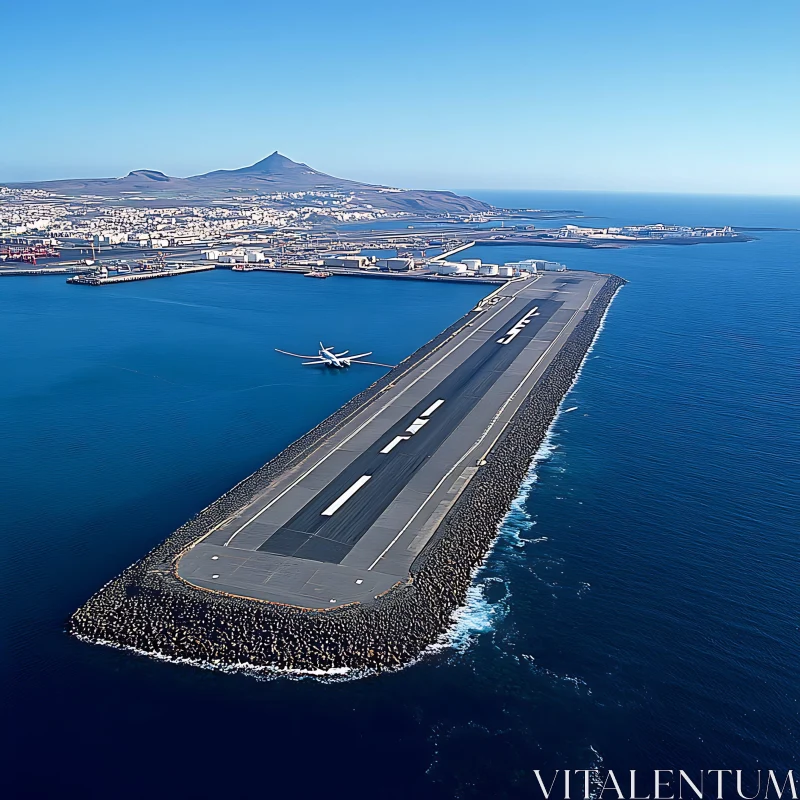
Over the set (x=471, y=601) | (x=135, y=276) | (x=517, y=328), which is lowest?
(x=471, y=601)

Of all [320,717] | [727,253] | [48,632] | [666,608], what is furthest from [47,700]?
[727,253]

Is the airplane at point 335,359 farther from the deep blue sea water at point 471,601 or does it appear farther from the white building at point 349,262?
the white building at point 349,262

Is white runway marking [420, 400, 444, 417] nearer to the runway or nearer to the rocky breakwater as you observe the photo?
the runway

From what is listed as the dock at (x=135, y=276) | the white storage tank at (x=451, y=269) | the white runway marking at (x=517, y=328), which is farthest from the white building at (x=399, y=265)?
the white runway marking at (x=517, y=328)

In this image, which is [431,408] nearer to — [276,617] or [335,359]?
[335,359]

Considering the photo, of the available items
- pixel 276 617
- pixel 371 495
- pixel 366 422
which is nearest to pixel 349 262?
pixel 366 422

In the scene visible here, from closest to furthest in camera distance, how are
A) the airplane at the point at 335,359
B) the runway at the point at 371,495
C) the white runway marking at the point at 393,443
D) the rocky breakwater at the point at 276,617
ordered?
the rocky breakwater at the point at 276,617, the runway at the point at 371,495, the white runway marking at the point at 393,443, the airplane at the point at 335,359

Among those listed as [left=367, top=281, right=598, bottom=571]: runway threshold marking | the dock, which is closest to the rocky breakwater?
[left=367, top=281, right=598, bottom=571]: runway threshold marking
